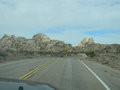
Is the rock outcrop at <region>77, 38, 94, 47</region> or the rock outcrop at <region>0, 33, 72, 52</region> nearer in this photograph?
the rock outcrop at <region>0, 33, 72, 52</region>

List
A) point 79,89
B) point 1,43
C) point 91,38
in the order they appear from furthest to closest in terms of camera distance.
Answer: point 91,38 → point 1,43 → point 79,89

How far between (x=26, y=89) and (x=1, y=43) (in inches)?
3929

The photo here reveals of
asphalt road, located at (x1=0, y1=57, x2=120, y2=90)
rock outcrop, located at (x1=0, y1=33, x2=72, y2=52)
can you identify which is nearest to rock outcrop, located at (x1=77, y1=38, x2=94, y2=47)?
rock outcrop, located at (x1=0, y1=33, x2=72, y2=52)

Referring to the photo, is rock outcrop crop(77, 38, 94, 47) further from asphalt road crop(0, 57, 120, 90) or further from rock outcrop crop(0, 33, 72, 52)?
asphalt road crop(0, 57, 120, 90)

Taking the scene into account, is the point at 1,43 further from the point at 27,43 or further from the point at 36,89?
the point at 36,89

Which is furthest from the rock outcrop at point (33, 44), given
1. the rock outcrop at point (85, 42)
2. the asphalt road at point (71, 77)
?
the asphalt road at point (71, 77)

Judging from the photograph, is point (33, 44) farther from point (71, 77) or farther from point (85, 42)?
point (71, 77)

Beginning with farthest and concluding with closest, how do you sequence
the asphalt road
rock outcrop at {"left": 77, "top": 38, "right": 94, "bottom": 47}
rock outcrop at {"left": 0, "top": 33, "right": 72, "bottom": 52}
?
rock outcrop at {"left": 77, "top": 38, "right": 94, "bottom": 47} < rock outcrop at {"left": 0, "top": 33, "right": 72, "bottom": 52} < the asphalt road

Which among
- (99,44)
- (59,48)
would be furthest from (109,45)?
(59,48)

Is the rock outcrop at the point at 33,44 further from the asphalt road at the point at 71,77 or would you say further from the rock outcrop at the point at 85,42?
the asphalt road at the point at 71,77

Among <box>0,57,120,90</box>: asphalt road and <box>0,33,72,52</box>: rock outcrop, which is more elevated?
<box>0,33,72,52</box>: rock outcrop

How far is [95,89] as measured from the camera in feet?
28.6

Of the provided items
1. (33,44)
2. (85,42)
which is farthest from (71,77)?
(85,42)

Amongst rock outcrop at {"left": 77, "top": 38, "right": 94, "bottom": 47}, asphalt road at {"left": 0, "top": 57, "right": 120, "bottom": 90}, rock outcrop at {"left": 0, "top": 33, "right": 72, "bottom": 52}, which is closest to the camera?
asphalt road at {"left": 0, "top": 57, "right": 120, "bottom": 90}
